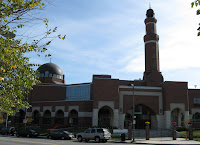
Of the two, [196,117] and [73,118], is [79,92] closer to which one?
[73,118]

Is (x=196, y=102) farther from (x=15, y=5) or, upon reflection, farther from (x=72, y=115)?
(x=15, y=5)

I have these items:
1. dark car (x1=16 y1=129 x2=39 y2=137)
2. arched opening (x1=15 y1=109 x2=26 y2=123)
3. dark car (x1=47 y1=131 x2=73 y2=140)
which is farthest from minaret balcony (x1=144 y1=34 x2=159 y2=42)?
arched opening (x1=15 y1=109 x2=26 y2=123)

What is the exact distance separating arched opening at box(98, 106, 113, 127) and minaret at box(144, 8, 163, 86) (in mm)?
12627

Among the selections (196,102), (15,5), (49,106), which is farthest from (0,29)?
(196,102)

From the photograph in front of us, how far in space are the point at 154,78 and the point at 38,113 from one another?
95.8ft

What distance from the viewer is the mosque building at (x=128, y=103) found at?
140 feet

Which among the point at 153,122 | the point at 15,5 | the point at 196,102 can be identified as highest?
the point at 15,5

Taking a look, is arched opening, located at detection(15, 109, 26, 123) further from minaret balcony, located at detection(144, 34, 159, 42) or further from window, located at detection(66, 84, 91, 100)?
minaret balcony, located at detection(144, 34, 159, 42)

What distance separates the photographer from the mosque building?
1681 inches

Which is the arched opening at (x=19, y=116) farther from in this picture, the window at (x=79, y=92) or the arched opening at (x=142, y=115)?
the arched opening at (x=142, y=115)

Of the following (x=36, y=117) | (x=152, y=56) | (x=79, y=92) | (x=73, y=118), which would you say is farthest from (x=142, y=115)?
(x=36, y=117)

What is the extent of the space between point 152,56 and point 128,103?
15.2 meters

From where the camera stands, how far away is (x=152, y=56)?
5206 centimetres

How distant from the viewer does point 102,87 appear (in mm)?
43094
